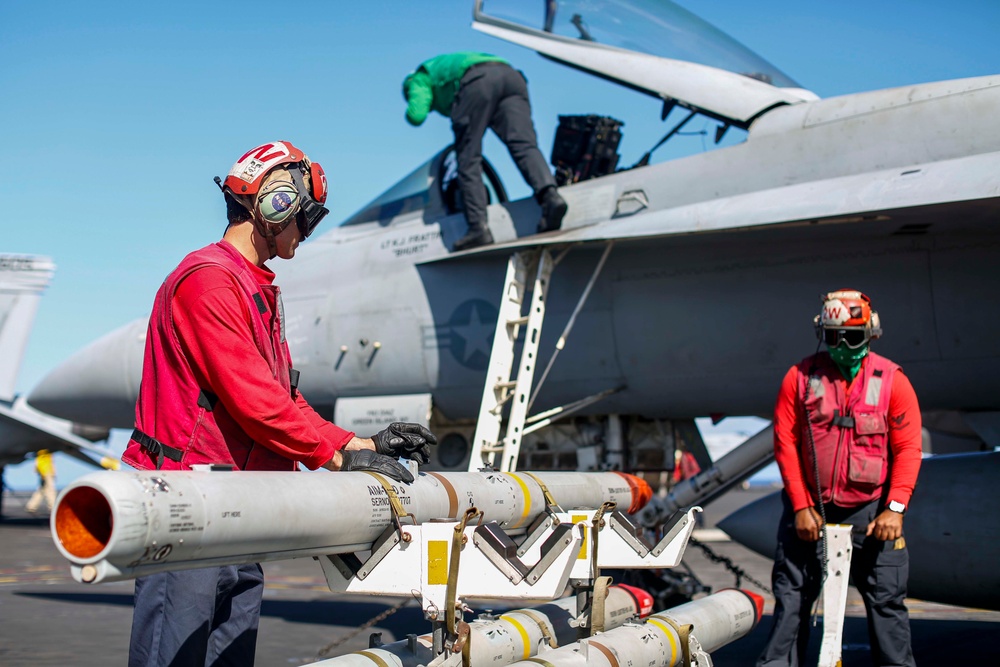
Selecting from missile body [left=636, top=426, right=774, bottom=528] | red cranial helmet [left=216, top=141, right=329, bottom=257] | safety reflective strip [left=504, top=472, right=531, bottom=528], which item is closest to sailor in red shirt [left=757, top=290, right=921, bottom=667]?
safety reflective strip [left=504, top=472, right=531, bottom=528]

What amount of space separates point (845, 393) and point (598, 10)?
15.8ft

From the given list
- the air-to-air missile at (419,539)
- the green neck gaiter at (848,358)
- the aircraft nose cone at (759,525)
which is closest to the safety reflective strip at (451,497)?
the air-to-air missile at (419,539)

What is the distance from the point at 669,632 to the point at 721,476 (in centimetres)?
310

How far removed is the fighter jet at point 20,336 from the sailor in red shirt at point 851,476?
18.1 metres

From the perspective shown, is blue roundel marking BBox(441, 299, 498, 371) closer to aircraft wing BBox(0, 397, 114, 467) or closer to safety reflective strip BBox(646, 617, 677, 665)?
safety reflective strip BBox(646, 617, 677, 665)

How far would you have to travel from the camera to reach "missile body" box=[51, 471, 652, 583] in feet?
8.55

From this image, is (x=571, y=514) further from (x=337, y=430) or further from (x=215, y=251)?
(x=215, y=251)

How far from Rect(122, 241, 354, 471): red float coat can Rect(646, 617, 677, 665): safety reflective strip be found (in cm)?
232

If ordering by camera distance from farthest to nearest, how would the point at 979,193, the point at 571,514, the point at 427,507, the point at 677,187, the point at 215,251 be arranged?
the point at 677,187 → the point at 979,193 → the point at 571,514 → the point at 427,507 → the point at 215,251

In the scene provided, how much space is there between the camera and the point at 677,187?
7.48 meters

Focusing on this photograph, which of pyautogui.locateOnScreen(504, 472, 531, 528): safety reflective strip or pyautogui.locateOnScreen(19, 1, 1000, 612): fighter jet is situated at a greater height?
pyautogui.locateOnScreen(19, 1, 1000, 612): fighter jet

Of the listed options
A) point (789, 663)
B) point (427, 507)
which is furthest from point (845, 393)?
point (427, 507)

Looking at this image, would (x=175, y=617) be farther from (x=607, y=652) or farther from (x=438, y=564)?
(x=607, y=652)

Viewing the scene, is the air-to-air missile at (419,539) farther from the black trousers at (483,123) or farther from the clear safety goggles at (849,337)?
the black trousers at (483,123)
